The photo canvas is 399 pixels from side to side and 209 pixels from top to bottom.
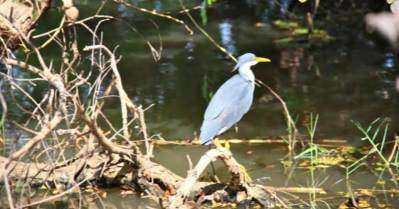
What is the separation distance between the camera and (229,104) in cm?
434

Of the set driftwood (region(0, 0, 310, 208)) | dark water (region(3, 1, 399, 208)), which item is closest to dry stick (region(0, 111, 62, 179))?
driftwood (region(0, 0, 310, 208))

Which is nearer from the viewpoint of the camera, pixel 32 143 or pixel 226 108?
pixel 32 143

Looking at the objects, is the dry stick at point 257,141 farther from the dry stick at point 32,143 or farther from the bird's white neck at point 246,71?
the dry stick at point 32,143

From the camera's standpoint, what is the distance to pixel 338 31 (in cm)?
948

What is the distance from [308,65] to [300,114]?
74.7 inches

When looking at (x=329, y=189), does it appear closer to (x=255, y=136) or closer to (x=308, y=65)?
(x=255, y=136)

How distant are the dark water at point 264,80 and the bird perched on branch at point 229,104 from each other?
0.52 metres

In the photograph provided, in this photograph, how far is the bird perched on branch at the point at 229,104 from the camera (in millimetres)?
4262

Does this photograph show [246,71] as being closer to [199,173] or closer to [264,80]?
[199,173]

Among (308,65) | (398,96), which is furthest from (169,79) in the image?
(398,96)

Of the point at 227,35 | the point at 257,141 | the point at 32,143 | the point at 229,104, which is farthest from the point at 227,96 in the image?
the point at 227,35

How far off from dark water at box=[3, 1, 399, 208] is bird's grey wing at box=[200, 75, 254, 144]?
1.70ft

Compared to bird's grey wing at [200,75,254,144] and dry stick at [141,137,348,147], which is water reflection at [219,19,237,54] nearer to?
dry stick at [141,137,348,147]

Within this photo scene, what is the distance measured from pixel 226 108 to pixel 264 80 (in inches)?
111
